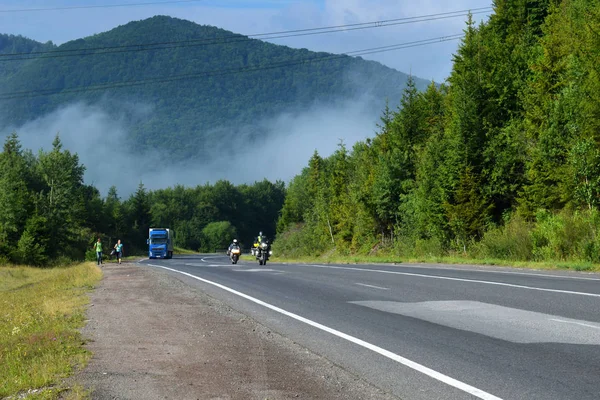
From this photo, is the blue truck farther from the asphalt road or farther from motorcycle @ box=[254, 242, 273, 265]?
the asphalt road

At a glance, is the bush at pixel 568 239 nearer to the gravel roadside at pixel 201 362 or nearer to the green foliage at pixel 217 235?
the gravel roadside at pixel 201 362

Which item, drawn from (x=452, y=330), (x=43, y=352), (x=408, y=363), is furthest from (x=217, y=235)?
(x=408, y=363)

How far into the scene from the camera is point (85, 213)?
123000 millimetres

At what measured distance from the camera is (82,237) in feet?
359

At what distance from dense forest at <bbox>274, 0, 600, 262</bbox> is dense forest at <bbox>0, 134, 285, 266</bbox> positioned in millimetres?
31165

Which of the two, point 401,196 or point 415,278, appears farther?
point 401,196

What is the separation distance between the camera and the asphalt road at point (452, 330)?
7.44m

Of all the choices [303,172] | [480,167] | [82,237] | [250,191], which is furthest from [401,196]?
[250,191]

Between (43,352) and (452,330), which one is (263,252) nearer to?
(452,330)

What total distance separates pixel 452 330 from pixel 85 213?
11853 cm

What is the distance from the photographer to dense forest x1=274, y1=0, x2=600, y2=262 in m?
33.3

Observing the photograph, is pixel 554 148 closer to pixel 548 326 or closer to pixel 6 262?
pixel 548 326

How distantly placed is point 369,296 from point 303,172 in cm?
11666

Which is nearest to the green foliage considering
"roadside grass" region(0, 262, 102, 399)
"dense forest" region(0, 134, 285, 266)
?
"dense forest" region(0, 134, 285, 266)
